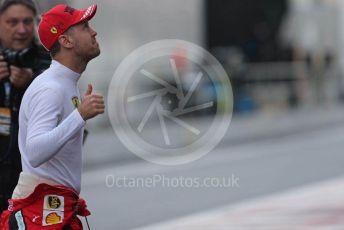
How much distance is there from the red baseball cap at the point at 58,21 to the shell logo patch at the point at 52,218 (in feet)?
2.63

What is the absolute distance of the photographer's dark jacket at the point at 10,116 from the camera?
19.7ft

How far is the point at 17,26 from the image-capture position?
244 inches

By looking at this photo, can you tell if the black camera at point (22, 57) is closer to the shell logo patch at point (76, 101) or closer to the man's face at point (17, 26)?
the man's face at point (17, 26)

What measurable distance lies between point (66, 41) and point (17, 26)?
4.14 feet

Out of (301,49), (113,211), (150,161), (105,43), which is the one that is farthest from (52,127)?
(301,49)

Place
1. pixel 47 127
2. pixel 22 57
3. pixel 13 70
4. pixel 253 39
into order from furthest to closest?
pixel 253 39
pixel 13 70
pixel 22 57
pixel 47 127

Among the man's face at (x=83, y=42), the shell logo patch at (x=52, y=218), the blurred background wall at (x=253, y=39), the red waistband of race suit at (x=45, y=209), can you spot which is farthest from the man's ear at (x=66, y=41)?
the blurred background wall at (x=253, y=39)

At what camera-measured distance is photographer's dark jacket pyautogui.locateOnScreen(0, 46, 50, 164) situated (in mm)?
6008

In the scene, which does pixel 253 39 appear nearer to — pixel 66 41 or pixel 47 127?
pixel 66 41

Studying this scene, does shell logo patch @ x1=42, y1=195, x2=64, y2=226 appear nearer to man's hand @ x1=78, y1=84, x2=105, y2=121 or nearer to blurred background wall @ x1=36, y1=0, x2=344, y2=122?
man's hand @ x1=78, y1=84, x2=105, y2=121

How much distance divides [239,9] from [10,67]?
31.9 m

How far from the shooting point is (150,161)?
18688mm

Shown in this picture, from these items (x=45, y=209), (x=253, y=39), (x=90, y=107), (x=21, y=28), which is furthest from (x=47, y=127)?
(x=253, y=39)

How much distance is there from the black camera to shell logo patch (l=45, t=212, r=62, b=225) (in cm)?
115
